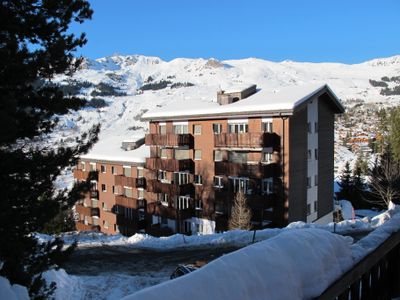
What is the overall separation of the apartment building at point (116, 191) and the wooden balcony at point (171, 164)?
2.88m

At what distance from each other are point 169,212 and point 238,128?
10.7m

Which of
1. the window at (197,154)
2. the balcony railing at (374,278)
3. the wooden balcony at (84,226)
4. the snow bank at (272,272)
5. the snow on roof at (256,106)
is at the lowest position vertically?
the wooden balcony at (84,226)

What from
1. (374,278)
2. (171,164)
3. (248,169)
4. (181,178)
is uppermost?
(374,278)

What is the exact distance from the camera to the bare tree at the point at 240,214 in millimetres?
26125

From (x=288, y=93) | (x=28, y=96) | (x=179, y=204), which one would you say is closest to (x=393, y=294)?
(x=28, y=96)

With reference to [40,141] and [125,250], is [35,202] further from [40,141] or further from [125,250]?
[125,250]

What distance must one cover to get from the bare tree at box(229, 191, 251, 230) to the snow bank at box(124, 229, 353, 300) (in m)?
23.2

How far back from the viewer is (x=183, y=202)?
3503cm

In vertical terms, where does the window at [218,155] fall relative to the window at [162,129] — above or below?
below

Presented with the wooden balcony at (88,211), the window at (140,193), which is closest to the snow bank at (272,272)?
the window at (140,193)

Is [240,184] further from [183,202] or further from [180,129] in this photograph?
[180,129]


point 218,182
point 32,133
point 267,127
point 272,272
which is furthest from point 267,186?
point 272,272

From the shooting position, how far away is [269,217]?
28672mm

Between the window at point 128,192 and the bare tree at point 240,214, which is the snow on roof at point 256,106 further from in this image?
the window at point 128,192
